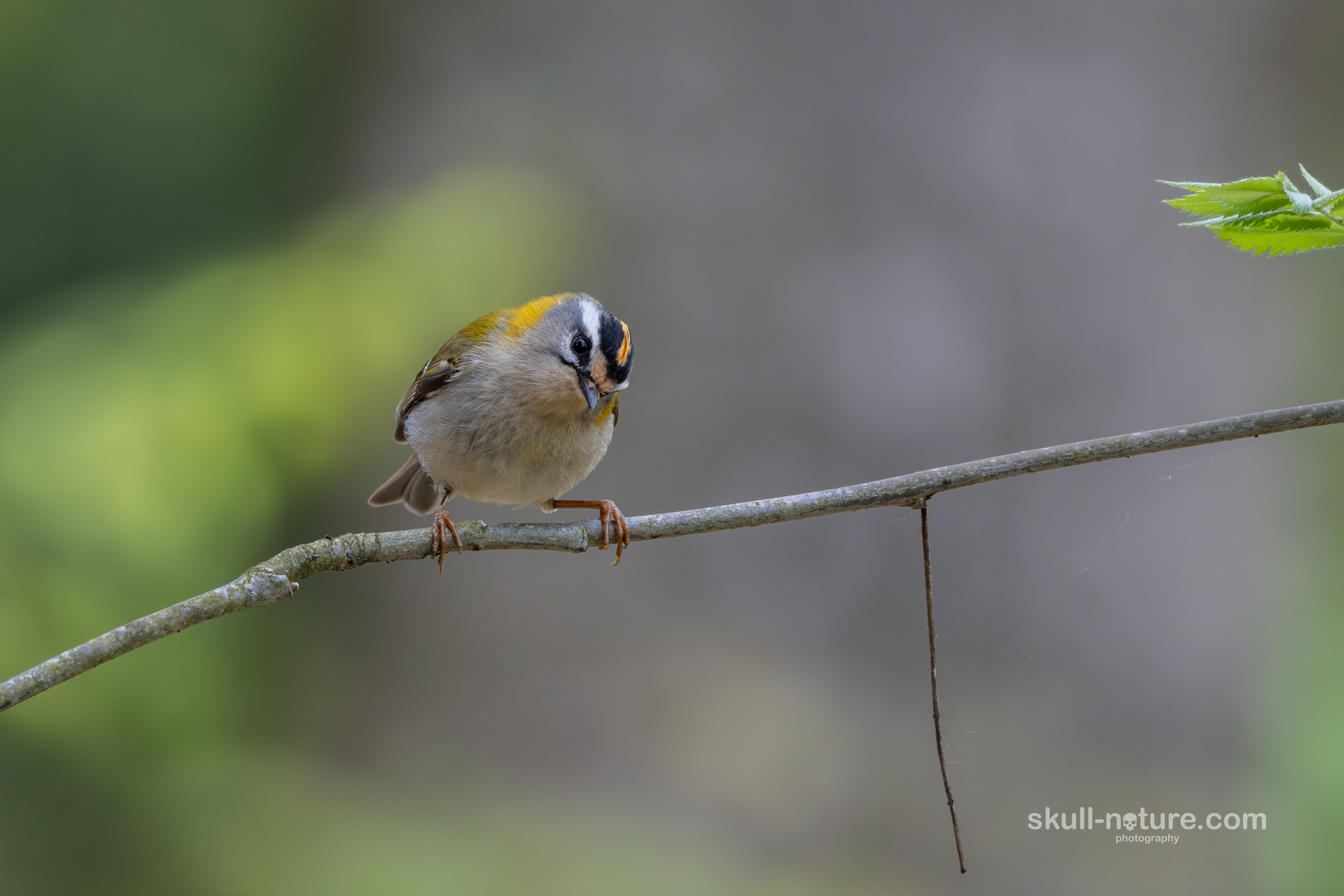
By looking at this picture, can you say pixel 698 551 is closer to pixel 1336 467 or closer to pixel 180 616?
pixel 180 616

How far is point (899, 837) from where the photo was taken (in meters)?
3.87

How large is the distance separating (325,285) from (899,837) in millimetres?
3410

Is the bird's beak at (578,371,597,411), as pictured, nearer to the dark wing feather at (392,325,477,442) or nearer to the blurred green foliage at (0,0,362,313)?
the dark wing feather at (392,325,477,442)

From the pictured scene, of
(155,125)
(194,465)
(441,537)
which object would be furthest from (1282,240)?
(155,125)

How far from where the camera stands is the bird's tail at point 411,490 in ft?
10.1

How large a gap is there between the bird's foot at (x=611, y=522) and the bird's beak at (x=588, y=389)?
280mm

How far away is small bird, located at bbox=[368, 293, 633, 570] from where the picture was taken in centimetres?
230

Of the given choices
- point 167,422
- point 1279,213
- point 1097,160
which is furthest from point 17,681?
point 1097,160

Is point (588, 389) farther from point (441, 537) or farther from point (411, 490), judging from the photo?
point (411, 490)

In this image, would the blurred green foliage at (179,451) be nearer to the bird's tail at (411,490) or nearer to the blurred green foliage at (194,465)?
the blurred green foliage at (194,465)

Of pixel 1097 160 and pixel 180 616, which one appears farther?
pixel 1097 160

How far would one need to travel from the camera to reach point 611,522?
229 cm

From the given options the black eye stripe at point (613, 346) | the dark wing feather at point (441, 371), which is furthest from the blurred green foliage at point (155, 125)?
the black eye stripe at point (613, 346)

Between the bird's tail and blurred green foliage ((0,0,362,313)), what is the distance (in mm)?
2353
